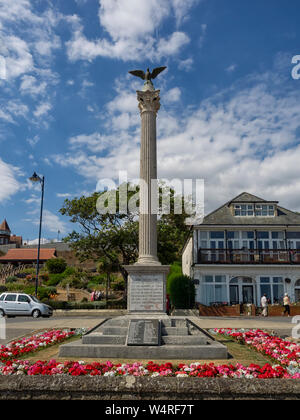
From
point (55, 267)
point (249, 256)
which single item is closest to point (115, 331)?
point (249, 256)

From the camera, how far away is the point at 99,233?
90.8ft

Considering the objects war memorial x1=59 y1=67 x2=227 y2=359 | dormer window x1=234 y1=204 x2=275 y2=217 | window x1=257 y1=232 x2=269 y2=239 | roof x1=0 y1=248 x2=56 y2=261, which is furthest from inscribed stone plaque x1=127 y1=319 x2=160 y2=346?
roof x1=0 y1=248 x2=56 y2=261

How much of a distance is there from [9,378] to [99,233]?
22.6 metres

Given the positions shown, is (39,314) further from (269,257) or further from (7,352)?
(269,257)

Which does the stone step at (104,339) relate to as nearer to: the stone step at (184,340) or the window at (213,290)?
the stone step at (184,340)

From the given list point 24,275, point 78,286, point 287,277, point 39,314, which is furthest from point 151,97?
point 24,275

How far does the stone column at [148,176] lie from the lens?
12164 mm

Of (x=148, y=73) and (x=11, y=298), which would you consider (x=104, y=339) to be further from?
(x=11, y=298)

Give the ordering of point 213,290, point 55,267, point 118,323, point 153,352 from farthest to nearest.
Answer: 1. point 55,267
2. point 213,290
3. point 118,323
4. point 153,352

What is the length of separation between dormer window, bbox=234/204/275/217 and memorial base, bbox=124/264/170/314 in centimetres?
2210

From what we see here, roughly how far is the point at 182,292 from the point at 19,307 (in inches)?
528

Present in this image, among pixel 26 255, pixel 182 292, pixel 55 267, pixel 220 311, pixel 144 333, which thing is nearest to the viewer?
pixel 144 333

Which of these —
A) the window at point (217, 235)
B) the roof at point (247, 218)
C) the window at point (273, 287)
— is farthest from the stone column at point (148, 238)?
the window at point (273, 287)

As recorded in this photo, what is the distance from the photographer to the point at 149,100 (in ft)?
43.6
